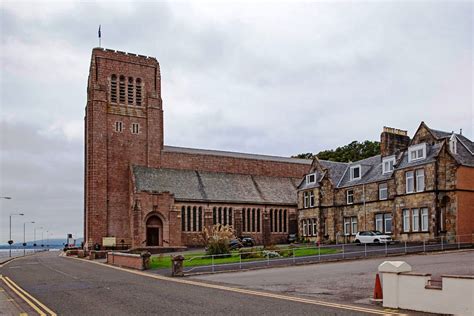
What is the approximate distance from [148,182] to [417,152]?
34.4 meters

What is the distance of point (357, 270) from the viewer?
26.1 m

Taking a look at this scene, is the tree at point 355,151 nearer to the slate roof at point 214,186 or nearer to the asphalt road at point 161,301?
the slate roof at point 214,186

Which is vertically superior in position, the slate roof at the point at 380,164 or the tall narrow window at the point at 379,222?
the slate roof at the point at 380,164

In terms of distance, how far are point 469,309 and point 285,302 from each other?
548 centimetres

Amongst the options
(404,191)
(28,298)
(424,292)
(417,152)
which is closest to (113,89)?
(404,191)

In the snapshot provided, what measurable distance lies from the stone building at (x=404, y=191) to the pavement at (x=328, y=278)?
39.3 ft

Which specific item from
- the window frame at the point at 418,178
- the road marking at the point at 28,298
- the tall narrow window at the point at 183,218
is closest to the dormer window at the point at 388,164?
the window frame at the point at 418,178

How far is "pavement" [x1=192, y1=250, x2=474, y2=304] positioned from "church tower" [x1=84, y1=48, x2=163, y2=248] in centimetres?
4125

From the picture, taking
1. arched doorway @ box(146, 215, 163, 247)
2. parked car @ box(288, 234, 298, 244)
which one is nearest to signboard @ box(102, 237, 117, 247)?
arched doorway @ box(146, 215, 163, 247)

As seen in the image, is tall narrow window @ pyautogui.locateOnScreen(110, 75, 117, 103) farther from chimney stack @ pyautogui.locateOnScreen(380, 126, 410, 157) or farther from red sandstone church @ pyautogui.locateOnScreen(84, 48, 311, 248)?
chimney stack @ pyautogui.locateOnScreen(380, 126, 410, 157)

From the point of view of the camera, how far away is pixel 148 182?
67.5 metres

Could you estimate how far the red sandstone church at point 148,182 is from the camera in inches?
2547

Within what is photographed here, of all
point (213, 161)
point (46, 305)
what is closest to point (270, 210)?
point (213, 161)

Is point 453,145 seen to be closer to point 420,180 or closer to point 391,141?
point 420,180
